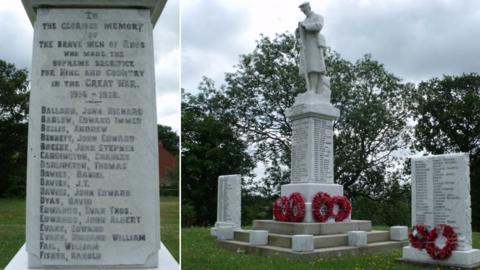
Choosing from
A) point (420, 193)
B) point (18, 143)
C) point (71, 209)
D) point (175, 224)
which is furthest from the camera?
point (18, 143)

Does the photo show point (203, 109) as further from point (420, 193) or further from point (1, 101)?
point (420, 193)

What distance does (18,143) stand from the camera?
2808cm

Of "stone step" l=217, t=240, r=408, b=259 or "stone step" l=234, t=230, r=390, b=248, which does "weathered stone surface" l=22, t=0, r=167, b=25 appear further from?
"stone step" l=234, t=230, r=390, b=248

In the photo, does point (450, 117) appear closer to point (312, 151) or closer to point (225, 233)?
point (312, 151)

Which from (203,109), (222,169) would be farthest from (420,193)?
(203,109)

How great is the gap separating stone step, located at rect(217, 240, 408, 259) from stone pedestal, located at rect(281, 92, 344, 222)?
5.92 feet

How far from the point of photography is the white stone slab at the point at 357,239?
35.6 ft

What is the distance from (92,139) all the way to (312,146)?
8.49 m

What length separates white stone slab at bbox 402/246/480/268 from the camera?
27.1 ft

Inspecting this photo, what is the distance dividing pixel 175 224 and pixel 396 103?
18287 millimetres

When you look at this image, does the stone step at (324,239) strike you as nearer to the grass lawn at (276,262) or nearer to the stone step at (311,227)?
the stone step at (311,227)

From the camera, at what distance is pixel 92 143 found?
183 inches

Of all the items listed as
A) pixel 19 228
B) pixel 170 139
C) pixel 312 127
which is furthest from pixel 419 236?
pixel 170 139

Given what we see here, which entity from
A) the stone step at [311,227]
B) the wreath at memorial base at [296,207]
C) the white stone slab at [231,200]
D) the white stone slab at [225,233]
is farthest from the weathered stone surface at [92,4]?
the white stone slab at [231,200]
